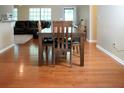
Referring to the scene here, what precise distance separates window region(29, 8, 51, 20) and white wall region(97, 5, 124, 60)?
700cm

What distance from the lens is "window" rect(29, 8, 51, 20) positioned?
13.7 m

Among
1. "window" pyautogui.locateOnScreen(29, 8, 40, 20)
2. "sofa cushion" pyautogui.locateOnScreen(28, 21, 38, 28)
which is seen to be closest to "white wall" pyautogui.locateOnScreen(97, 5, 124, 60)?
"sofa cushion" pyautogui.locateOnScreen(28, 21, 38, 28)

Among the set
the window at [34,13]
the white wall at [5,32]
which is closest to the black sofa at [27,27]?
the window at [34,13]

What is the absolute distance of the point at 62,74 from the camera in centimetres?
402

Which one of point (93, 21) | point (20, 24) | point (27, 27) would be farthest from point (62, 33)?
point (20, 24)

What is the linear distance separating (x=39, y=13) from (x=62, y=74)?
33.6 feet

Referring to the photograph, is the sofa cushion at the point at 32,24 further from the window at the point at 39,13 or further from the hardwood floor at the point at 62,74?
the hardwood floor at the point at 62,74

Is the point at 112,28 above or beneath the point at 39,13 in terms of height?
beneath

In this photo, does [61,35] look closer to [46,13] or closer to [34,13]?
[46,13]

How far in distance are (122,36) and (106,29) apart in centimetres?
160

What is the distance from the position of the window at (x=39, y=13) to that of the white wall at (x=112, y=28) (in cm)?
700

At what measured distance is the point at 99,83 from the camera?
3400 millimetres
